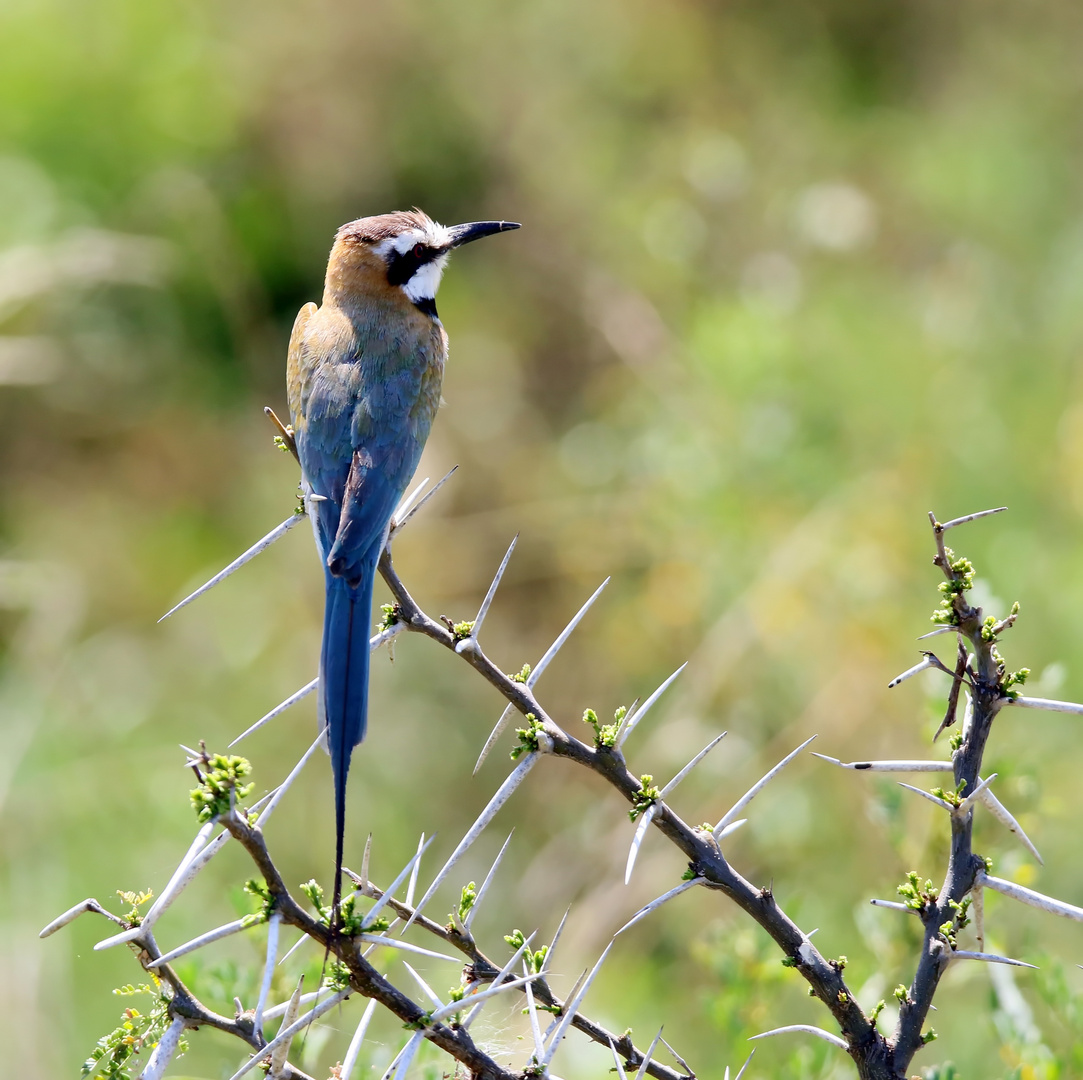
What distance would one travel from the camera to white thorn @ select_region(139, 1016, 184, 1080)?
5.55 feet

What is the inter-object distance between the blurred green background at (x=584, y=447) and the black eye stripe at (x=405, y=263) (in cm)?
183

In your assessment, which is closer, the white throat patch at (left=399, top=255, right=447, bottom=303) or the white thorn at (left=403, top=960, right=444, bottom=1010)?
the white thorn at (left=403, top=960, right=444, bottom=1010)

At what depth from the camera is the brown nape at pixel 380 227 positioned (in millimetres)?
4094

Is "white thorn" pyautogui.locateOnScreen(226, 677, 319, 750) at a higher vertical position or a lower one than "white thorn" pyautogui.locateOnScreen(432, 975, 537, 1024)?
higher

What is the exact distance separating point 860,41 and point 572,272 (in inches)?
130

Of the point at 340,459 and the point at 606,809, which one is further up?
the point at 606,809

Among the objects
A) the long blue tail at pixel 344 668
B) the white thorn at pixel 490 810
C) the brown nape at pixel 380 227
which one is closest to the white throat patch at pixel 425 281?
the brown nape at pixel 380 227

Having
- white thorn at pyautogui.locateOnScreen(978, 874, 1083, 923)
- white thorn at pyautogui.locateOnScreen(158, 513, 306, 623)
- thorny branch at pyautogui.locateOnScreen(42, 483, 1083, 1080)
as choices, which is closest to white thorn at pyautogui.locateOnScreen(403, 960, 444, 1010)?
thorny branch at pyautogui.locateOnScreen(42, 483, 1083, 1080)

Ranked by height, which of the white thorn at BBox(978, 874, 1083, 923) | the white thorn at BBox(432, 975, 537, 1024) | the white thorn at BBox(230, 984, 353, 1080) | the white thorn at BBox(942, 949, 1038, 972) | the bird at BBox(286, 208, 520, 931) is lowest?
the white thorn at BBox(230, 984, 353, 1080)

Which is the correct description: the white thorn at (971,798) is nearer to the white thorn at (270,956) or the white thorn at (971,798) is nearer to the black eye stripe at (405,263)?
the white thorn at (270,956)

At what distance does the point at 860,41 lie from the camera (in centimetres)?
892

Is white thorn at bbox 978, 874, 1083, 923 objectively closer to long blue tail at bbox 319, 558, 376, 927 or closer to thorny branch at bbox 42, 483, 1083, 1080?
thorny branch at bbox 42, 483, 1083, 1080

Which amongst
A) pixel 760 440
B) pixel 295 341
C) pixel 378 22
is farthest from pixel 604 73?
pixel 295 341

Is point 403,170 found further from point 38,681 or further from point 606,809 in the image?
point 606,809
